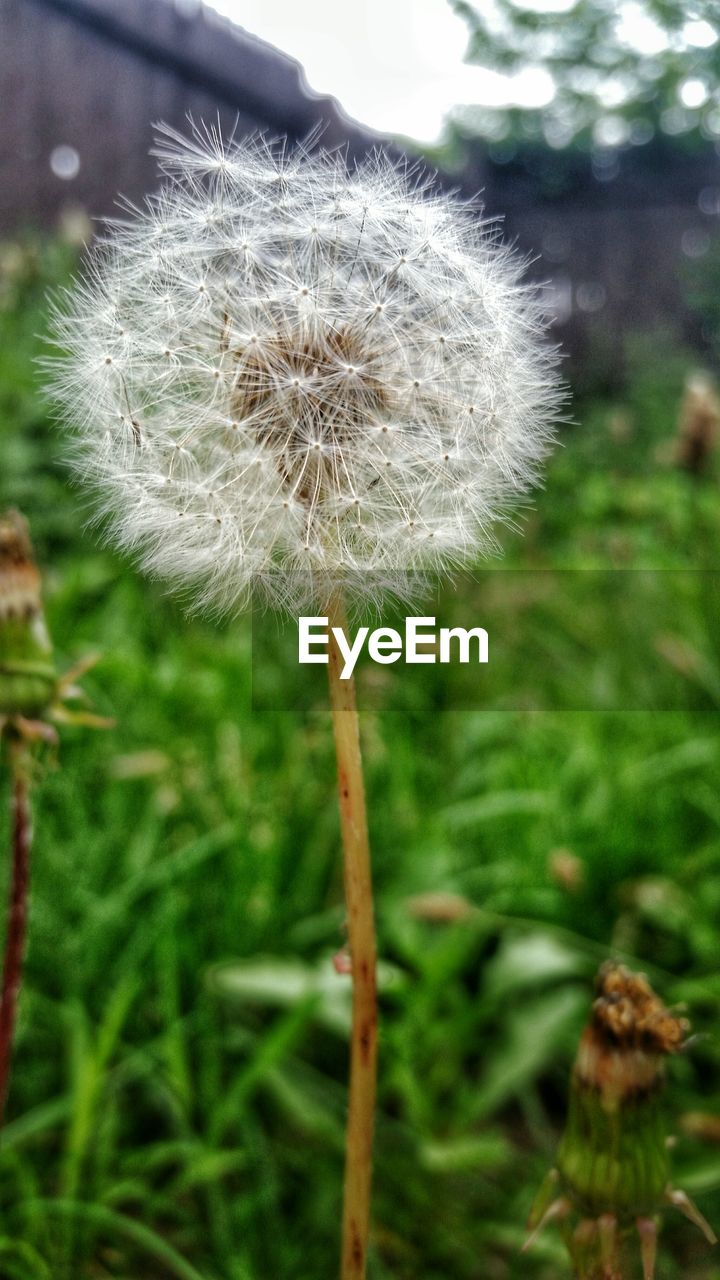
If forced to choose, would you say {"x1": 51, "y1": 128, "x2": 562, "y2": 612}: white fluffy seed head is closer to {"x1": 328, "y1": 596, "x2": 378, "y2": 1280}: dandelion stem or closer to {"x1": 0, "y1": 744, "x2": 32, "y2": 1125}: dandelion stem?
{"x1": 328, "y1": 596, "x2": 378, "y2": 1280}: dandelion stem

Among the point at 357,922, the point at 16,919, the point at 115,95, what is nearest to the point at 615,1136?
the point at 357,922

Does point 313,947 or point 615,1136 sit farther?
point 313,947

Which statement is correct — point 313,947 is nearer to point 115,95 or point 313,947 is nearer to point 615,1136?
point 615,1136

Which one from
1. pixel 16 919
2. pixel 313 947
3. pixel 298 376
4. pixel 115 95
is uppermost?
pixel 115 95

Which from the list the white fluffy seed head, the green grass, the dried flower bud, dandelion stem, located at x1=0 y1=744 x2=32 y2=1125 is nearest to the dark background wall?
the green grass

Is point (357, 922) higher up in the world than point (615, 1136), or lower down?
higher up

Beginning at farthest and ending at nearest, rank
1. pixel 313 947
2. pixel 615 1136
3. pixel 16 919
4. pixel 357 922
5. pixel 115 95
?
pixel 115 95, pixel 313 947, pixel 16 919, pixel 615 1136, pixel 357 922
